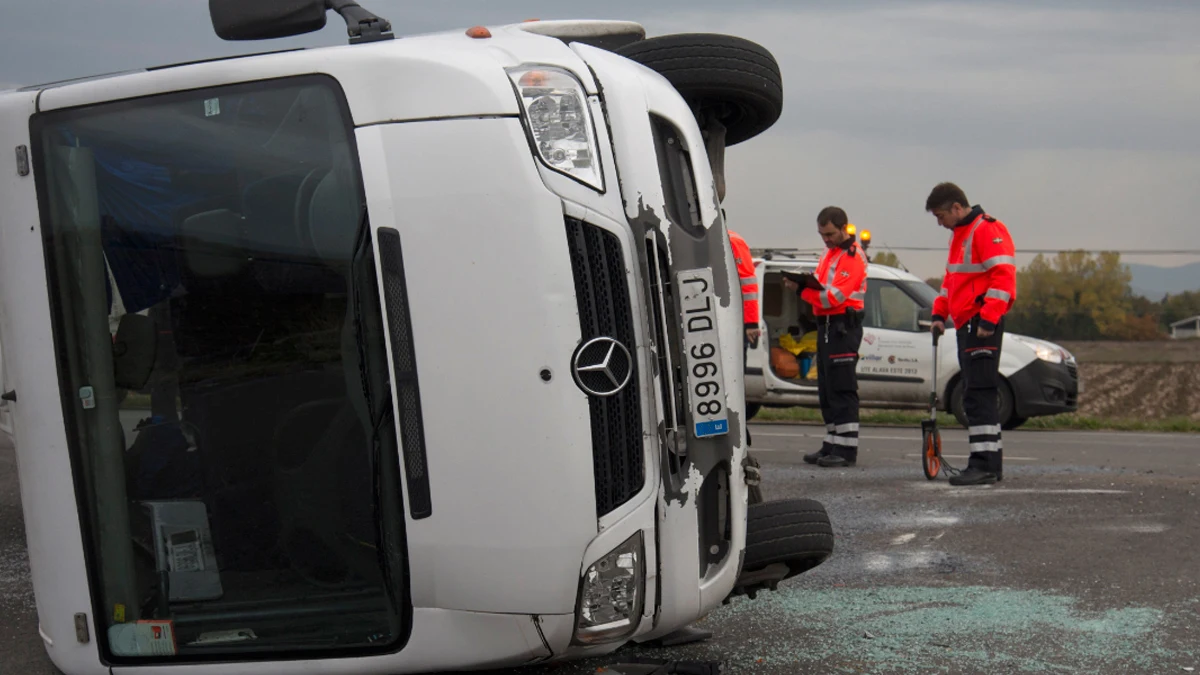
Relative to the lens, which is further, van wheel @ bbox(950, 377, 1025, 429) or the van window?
the van window

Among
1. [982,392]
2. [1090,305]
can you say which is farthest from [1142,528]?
[1090,305]

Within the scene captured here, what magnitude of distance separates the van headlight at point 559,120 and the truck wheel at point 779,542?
1.08 m

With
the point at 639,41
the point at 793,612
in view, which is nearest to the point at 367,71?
the point at 639,41

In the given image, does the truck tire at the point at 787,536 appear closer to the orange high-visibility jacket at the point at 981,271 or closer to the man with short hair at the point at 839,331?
the orange high-visibility jacket at the point at 981,271

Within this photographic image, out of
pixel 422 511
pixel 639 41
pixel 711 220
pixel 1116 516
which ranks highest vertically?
pixel 639 41

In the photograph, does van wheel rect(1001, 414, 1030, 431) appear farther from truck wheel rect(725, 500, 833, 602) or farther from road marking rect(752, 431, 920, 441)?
→ truck wheel rect(725, 500, 833, 602)

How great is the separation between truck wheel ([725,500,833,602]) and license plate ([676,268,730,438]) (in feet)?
1.26

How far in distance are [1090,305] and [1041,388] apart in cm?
3716

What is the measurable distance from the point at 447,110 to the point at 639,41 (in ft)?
3.93

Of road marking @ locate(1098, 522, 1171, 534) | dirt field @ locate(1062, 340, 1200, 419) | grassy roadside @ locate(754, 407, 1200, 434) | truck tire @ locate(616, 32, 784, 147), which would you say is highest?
truck tire @ locate(616, 32, 784, 147)

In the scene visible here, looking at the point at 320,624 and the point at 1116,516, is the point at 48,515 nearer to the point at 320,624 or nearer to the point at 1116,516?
the point at 320,624

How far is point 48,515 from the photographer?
328 centimetres

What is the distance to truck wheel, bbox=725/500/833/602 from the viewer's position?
11.5 feet

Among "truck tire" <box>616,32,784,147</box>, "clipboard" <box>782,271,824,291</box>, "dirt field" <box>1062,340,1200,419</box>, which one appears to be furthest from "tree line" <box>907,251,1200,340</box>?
"truck tire" <box>616,32,784,147</box>
